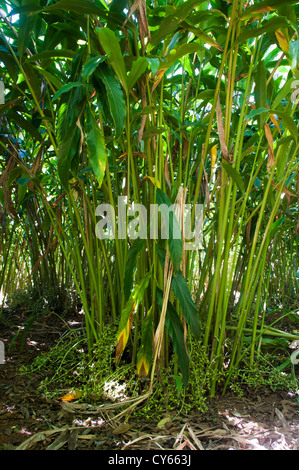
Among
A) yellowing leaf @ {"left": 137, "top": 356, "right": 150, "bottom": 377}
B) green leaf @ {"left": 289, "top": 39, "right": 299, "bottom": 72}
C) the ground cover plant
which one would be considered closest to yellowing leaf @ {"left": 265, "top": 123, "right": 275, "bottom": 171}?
the ground cover plant

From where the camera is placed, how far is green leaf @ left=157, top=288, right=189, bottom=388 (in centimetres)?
73

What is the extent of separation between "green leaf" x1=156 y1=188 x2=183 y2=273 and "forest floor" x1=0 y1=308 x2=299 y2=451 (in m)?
0.36

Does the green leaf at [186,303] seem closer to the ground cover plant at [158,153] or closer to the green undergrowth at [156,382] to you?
the ground cover plant at [158,153]

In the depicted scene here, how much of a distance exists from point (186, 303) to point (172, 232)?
162 millimetres

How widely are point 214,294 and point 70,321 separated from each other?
86cm

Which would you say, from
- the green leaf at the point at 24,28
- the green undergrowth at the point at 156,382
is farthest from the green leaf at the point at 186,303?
the green leaf at the point at 24,28

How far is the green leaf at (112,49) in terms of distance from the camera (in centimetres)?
66

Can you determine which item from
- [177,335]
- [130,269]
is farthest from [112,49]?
[177,335]

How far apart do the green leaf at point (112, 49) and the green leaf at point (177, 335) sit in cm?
48

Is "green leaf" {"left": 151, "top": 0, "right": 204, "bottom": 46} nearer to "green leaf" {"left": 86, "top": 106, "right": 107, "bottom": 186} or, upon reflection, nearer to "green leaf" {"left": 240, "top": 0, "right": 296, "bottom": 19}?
"green leaf" {"left": 240, "top": 0, "right": 296, "bottom": 19}
